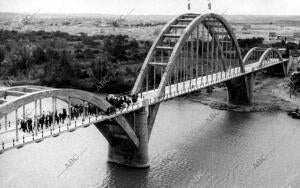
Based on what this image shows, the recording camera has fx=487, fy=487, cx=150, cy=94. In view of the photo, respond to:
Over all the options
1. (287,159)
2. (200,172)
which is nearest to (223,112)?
(287,159)

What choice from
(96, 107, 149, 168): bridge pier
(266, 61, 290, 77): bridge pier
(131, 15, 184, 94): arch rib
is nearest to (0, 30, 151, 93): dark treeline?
(266, 61, 290, 77): bridge pier

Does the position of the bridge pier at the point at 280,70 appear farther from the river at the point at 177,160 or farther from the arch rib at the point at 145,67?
the arch rib at the point at 145,67

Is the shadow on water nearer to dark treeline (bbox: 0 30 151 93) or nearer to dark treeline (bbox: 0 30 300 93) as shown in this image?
dark treeline (bbox: 0 30 300 93)

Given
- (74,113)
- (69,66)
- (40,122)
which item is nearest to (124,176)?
(74,113)

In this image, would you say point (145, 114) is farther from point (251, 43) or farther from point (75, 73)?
point (251, 43)

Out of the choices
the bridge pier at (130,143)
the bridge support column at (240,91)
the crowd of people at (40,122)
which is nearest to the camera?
the crowd of people at (40,122)

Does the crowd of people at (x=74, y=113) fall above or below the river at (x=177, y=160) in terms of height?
above

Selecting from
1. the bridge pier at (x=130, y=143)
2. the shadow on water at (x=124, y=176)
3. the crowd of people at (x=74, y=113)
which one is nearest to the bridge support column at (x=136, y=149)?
the bridge pier at (x=130, y=143)
